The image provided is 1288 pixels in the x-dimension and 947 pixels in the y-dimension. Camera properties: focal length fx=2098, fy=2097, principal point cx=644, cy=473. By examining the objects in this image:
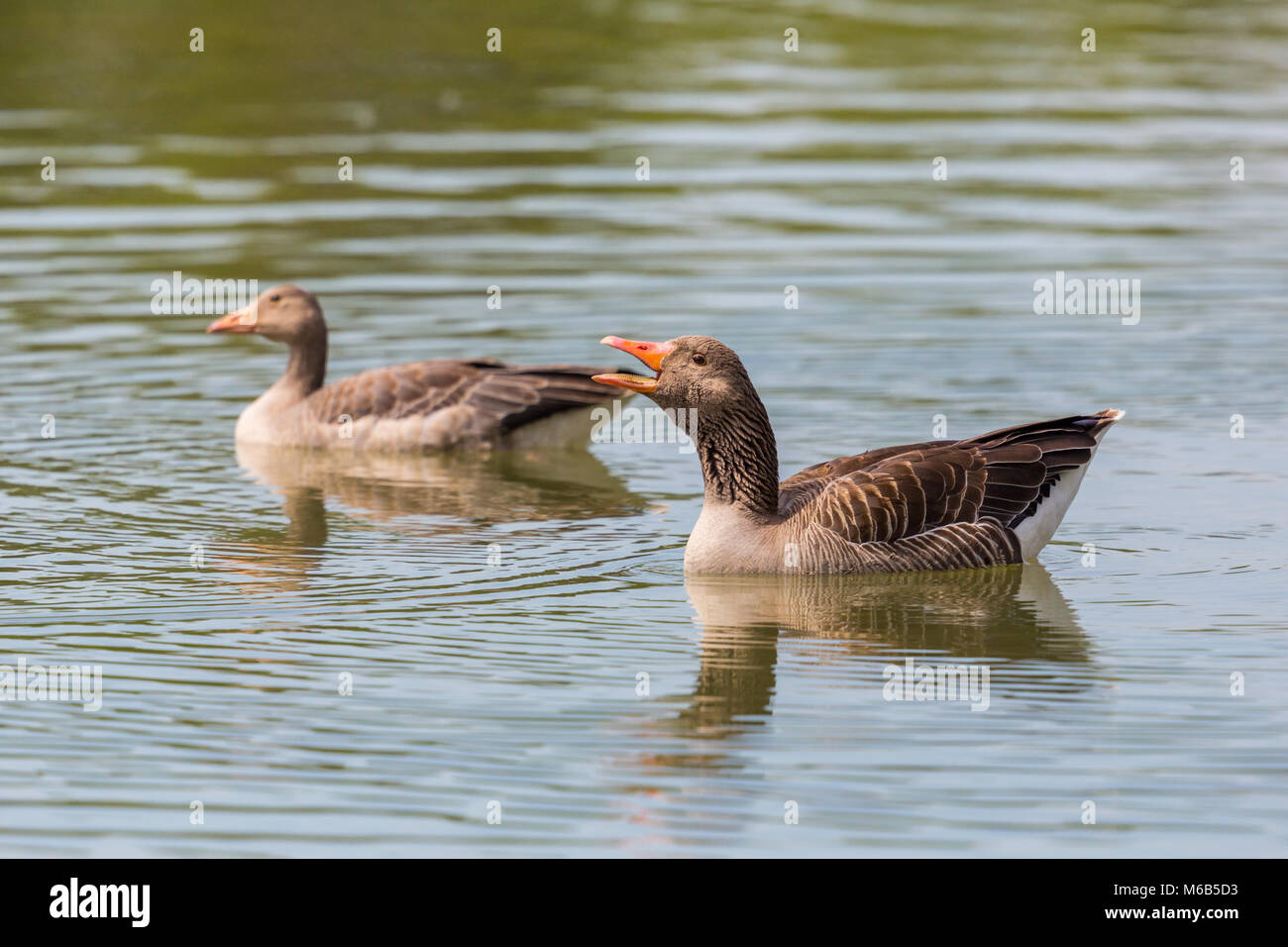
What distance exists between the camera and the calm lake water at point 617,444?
34.0ft

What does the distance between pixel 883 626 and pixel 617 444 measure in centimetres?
671

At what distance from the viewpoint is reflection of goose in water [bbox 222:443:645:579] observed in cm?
1584

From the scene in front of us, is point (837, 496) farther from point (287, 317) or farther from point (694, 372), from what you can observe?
point (287, 317)

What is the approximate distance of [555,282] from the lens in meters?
24.6

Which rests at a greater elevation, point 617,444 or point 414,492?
point 617,444

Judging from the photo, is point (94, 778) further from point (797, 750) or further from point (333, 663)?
point (797, 750)

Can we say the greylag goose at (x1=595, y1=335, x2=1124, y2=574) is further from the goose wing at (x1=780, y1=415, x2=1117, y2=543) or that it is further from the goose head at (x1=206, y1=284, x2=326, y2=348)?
the goose head at (x1=206, y1=284, x2=326, y2=348)

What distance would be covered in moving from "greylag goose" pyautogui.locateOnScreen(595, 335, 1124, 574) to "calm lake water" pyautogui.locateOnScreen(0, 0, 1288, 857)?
0.91 ft

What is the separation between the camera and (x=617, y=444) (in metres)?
19.6

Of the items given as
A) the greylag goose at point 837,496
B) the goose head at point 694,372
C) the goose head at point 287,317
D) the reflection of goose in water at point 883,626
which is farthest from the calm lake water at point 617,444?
the goose head at point 694,372

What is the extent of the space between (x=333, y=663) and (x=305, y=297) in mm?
7985

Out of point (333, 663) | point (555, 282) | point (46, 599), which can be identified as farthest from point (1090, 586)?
point (555, 282)

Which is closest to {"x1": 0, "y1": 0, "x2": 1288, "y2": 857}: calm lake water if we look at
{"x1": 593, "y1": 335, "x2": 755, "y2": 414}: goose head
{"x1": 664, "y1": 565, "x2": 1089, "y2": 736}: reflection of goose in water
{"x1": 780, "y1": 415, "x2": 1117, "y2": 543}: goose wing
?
{"x1": 664, "y1": 565, "x2": 1089, "y2": 736}: reflection of goose in water

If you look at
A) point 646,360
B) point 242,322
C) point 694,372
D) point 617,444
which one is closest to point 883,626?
point 694,372
